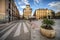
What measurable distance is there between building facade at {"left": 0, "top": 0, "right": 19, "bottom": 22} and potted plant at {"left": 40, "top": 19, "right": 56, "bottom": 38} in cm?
71

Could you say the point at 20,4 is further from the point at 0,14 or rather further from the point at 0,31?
the point at 0,31

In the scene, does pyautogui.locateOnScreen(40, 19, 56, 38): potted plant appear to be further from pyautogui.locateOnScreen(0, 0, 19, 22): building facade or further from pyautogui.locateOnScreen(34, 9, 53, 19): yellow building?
pyautogui.locateOnScreen(0, 0, 19, 22): building facade

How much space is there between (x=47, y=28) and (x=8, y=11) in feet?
3.49

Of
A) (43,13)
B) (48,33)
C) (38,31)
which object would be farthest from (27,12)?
(48,33)

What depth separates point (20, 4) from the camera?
217cm

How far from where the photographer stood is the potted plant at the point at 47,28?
194cm

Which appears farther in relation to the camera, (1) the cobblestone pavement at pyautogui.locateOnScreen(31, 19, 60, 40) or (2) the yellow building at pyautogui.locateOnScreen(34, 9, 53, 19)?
(2) the yellow building at pyautogui.locateOnScreen(34, 9, 53, 19)

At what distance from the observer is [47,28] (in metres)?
2.00

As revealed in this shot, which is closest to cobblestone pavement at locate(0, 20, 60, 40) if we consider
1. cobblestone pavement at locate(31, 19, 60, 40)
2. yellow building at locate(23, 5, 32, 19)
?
cobblestone pavement at locate(31, 19, 60, 40)

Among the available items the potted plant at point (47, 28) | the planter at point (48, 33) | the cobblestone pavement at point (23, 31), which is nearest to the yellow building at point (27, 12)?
the cobblestone pavement at point (23, 31)

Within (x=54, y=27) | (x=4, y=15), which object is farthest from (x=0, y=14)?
(x=54, y=27)

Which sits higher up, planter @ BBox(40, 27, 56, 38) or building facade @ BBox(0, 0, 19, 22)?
building facade @ BBox(0, 0, 19, 22)

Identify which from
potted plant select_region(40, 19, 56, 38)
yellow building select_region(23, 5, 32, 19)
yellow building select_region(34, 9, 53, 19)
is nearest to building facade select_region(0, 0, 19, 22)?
yellow building select_region(23, 5, 32, 19)

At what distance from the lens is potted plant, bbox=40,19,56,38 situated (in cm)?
194
